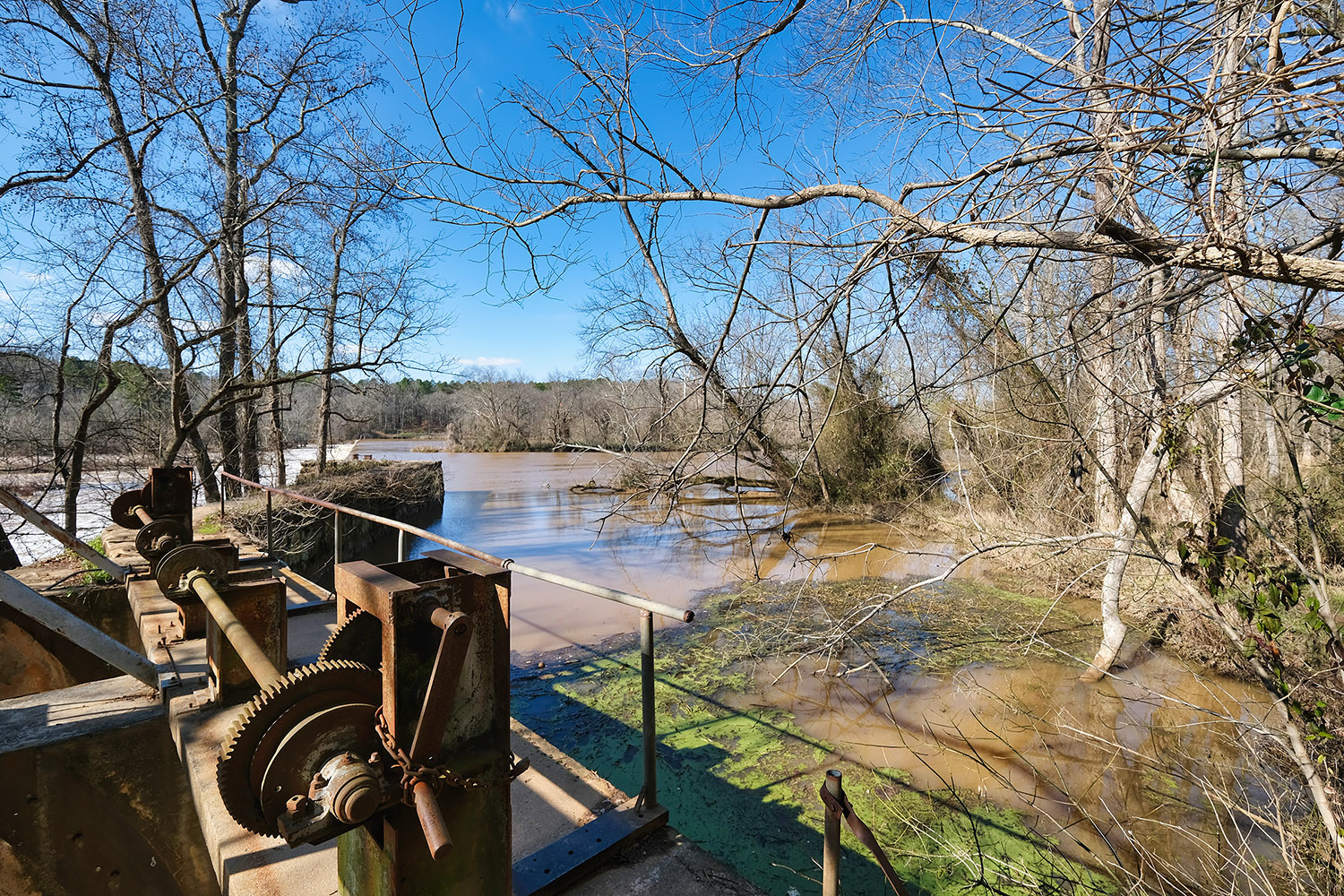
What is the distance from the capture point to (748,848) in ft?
13.3

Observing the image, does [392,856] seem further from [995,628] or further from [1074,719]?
[995,628]

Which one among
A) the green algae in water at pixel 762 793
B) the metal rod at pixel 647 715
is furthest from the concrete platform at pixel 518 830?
the green algae in water at pixel 762 793

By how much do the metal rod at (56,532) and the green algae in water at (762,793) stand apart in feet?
11.1

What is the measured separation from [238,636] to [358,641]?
761mm

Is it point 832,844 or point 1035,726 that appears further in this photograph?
point 1035,726

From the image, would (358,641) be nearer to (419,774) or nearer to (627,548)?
(419,774)

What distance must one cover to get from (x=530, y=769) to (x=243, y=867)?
39.3 inches

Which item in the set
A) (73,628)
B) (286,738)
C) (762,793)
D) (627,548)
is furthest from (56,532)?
(627,548)

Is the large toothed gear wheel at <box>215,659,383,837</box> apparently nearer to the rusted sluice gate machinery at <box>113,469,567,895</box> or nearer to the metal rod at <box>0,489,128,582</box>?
the rusted sluice gate machinery at <box>113,469,567,895</box>

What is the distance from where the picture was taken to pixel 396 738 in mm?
1251

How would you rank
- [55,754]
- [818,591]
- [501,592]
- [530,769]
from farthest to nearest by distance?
[818,591] → [530,769] → [55,754] → [501,592]

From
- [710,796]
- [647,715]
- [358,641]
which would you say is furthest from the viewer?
[710,796]

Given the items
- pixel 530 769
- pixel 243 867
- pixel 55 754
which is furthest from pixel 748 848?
pixel 55 754

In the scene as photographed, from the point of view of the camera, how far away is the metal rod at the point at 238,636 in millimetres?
1613
